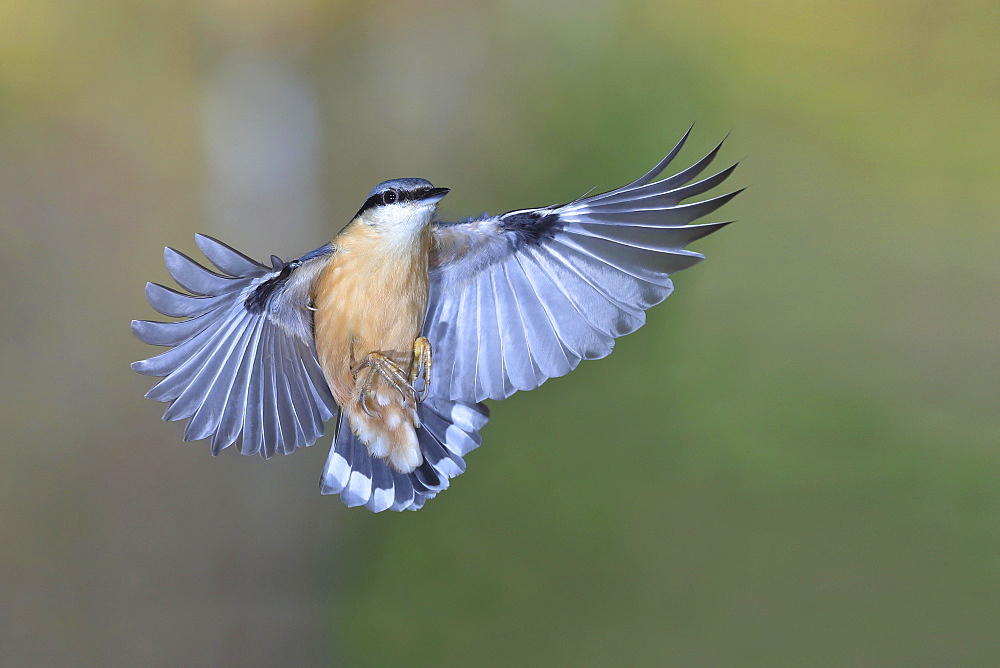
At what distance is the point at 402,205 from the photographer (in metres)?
0.47

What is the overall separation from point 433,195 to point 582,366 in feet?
2.54

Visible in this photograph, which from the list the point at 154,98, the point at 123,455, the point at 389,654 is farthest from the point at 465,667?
the point at 154,98

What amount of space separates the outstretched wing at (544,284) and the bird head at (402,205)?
8 centimetres

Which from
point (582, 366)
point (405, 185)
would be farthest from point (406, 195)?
point (582, 366)

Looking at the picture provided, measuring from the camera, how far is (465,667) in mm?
1245

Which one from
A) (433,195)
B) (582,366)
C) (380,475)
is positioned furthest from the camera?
(582,366)

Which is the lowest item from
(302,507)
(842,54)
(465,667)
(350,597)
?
(465,667)

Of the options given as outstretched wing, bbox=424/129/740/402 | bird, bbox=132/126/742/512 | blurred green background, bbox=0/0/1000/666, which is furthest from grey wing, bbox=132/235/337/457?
blurred green background, bbox=0/0/1000/666

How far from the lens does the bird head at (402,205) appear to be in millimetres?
460

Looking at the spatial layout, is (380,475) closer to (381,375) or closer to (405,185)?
(381,375)

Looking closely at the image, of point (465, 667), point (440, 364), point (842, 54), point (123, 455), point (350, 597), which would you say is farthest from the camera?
point (350, 597)

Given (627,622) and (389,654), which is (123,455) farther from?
Result: (627,622)

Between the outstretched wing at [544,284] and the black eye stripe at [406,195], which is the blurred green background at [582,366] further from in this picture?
the black eye stripe at [406,195]

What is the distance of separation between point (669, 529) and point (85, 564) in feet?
3.07
